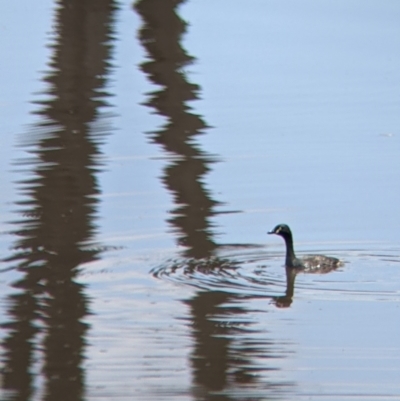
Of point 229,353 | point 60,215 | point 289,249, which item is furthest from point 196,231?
point 229,353

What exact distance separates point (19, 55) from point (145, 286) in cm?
833

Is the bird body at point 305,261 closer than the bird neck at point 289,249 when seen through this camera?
Yes

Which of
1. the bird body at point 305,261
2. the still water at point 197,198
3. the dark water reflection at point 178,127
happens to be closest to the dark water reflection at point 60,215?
the still water at point 197,198

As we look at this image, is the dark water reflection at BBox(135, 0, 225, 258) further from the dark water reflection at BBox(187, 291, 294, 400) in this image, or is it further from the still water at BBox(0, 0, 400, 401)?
the dark water reflection at BBox(187, 291, 294, 400)

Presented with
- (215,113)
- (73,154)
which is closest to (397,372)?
(73,154)

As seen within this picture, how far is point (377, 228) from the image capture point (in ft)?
39.2

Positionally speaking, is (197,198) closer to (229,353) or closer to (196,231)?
(196,231)

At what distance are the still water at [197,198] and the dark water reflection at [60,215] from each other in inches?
1.0

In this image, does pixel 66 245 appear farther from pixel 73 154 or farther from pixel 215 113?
pixel 215 113

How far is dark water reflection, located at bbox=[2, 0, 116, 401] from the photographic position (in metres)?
8.96

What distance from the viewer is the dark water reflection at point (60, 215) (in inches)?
353

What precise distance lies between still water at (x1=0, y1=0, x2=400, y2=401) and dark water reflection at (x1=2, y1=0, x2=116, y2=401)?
0.08 ft

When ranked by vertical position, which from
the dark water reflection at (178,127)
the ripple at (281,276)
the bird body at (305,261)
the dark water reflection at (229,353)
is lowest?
the dark water reflection at (229,353)

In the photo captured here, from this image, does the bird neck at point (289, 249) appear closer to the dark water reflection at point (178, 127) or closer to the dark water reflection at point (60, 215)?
the dark water reflection at point (178, 127)
